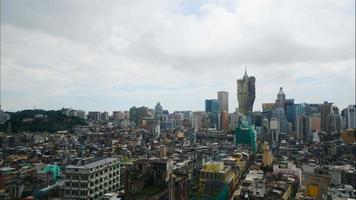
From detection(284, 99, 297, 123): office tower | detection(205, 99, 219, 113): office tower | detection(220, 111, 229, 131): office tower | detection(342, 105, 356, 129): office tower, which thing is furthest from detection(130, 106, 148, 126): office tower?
detection(342, 105, 356, 129): office tower

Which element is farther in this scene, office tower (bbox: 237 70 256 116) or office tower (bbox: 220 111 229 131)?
office tower (bbox: 237 70 256 116)

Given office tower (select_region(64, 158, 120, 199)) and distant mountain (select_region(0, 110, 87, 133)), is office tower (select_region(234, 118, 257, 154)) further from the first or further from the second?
office tower (select_region(64, 158, 120, 199))

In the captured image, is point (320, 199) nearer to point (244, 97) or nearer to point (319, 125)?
point (319, 125)

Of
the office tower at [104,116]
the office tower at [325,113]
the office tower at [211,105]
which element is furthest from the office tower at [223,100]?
the office tower at [104,116]

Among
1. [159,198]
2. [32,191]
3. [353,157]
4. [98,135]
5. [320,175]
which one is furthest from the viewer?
[98,135]

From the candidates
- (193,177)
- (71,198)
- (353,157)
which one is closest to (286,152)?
(353,157)

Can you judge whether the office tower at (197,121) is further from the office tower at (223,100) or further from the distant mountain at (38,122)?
the distant mountain at (38,122)
